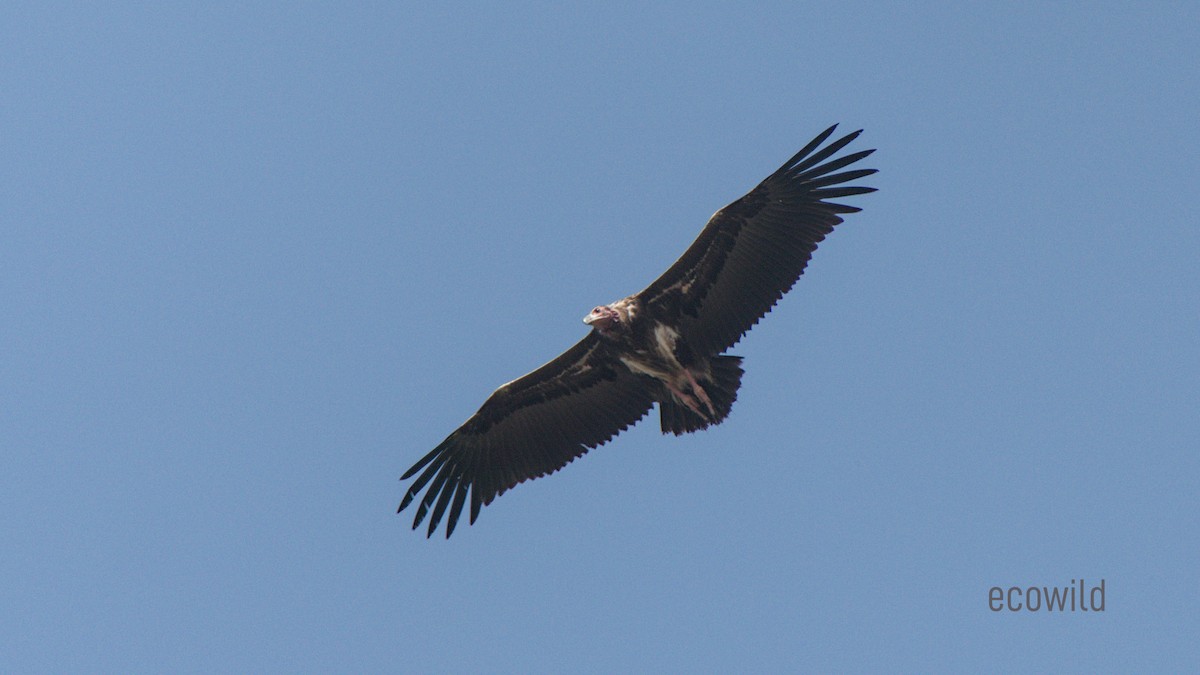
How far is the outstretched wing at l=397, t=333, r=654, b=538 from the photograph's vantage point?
19.6 meters

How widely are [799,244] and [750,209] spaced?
904mm

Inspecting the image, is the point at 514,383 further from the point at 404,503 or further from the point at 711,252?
the point at 711,252

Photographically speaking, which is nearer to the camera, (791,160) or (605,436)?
(791,160)

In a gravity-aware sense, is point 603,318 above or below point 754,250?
below

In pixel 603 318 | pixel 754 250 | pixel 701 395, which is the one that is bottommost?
pixel 701 395

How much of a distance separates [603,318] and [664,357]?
113 centimetres

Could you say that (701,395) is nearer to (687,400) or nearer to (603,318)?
(687,400)

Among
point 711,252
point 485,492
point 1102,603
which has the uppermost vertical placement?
point 711,252

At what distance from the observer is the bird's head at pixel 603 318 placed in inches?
720

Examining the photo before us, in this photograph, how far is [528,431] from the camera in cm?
1988

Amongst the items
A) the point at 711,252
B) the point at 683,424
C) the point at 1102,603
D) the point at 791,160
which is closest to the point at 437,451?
the point at 683,424

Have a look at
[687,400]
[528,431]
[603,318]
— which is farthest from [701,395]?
[528,431]

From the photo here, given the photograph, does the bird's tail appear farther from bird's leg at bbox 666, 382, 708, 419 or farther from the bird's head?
the bird's head

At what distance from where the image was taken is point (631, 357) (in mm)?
18859
